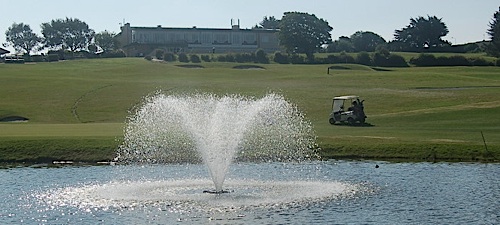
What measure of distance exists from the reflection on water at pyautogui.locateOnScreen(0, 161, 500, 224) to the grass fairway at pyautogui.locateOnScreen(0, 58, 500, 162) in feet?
13.0

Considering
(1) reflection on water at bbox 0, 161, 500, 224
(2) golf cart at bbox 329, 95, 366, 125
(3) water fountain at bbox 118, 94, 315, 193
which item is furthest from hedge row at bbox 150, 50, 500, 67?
(1) reflection on water at bbox 0, 161, 500, 224

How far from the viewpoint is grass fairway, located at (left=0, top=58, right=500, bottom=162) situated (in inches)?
1725

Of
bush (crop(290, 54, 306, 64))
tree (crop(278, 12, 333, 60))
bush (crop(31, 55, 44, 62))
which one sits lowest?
bush (crop(31, 55, 44, 62))

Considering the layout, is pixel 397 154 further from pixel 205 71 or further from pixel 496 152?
pixel 205 71

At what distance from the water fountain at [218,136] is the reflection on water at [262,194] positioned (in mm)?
1315

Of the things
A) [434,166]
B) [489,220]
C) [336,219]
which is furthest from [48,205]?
[434,166]

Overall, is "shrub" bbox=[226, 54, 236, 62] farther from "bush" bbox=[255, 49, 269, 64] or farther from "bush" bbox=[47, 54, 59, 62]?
"bush" bbox=[47, 54, 59, 62]

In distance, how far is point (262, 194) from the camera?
3069 centimetres

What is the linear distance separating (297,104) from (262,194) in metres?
43.7

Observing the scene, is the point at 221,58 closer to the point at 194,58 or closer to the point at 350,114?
the point at 194,58

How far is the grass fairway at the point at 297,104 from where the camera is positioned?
43.8 metres

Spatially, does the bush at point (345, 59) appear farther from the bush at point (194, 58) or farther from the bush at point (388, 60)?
the bush at point (194, 58)

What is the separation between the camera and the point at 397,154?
42344 mm

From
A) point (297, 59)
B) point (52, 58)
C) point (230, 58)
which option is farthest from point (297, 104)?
point (52, 58)
